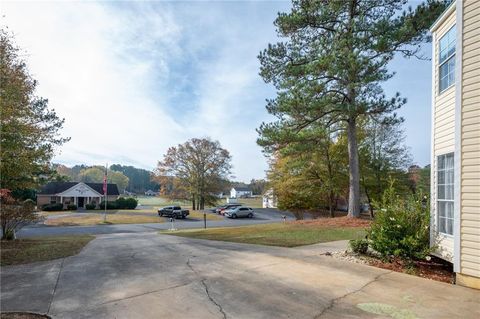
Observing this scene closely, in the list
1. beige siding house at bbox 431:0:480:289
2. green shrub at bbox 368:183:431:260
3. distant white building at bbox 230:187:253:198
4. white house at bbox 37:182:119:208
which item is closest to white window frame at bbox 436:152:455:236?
beige siding house at bbox 431:0:480:289

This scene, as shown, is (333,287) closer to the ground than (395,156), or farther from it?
closer to the ground

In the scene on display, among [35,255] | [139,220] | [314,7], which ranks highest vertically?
[314,7]

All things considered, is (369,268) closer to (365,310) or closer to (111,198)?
(365,310)

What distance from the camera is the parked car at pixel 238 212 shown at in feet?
135

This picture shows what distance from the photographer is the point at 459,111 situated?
659cm

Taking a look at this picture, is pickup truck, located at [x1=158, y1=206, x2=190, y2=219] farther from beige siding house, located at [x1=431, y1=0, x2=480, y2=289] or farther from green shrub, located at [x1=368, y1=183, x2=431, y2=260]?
beige siding house, located at [x1=431, y1=0, x2=480, y2=289]

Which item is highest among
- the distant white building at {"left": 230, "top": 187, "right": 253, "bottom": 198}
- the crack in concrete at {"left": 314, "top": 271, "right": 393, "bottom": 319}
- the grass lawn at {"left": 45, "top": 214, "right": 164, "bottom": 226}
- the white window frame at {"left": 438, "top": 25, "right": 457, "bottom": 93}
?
the white window frame at {"left": 438, "top": 25, "right": 457, "bottom": 93}

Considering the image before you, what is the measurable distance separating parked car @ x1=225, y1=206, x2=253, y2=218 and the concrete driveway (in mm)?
32749

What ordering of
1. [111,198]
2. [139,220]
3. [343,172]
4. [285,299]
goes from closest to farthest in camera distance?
[285,299] → [343,172] → [139,220] → [111,198]

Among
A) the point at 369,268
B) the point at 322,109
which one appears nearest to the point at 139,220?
the point at 322,109

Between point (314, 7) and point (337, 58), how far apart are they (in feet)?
10.2

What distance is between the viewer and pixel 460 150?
652 cm

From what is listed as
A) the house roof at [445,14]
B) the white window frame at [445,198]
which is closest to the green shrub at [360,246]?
the white window frame at [445,198]

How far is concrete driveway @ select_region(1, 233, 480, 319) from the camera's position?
4.83 metres
